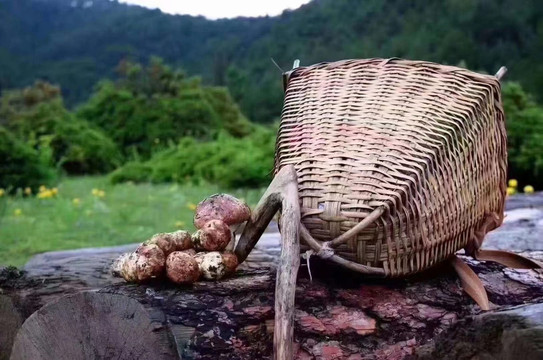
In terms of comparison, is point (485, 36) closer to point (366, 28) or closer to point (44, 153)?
point (366, 28)

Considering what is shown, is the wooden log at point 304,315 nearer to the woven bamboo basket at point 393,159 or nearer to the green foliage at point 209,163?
the woven bamboo basket at point 393,159

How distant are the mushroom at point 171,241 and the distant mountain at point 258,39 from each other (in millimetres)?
9954

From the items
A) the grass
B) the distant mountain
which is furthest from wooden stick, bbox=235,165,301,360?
the distant mountain

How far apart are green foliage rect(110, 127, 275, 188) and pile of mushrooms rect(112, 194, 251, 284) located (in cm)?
563

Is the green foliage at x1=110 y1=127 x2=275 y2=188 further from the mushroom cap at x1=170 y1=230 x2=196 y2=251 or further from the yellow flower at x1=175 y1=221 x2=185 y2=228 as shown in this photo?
the mushroom cap at x1=170 y1=230 x2=196 y2=251

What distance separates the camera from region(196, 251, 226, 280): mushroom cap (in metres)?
1.75

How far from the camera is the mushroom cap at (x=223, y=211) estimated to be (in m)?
1.83

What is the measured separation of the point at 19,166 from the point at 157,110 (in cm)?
466

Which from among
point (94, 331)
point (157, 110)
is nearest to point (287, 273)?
point (94, 331)

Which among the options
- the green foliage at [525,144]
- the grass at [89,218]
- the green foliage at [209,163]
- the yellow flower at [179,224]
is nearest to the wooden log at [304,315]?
the grass at [89,218]

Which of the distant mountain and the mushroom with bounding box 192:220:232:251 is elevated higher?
the distant mountain

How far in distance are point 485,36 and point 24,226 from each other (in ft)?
29.4

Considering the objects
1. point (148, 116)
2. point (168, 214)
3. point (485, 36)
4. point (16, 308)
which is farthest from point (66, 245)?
point (485, 36)

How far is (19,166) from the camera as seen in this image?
7.28 m
